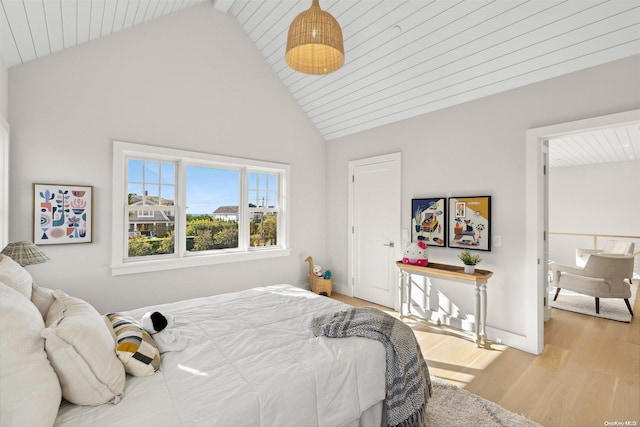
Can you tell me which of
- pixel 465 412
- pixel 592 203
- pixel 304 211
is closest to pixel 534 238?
pixel 465 412

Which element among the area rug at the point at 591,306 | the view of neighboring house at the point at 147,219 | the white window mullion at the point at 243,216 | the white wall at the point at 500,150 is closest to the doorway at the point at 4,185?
the view of neighboring house at the point at 147,219

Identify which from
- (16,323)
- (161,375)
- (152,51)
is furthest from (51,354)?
(152,51)

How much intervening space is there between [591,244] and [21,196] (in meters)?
9.97

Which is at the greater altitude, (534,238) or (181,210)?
(181,210)

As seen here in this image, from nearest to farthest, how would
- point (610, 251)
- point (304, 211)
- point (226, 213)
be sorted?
point (226, 213) → point (304, 211) → point (610, 251)

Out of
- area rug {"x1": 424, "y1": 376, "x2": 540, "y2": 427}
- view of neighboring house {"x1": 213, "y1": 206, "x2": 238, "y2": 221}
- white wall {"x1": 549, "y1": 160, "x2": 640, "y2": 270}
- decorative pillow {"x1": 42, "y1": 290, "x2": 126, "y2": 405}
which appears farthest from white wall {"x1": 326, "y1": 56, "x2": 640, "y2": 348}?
white wall {"x1": 549, "y1": 160, "x2": 640, "y2": 270}

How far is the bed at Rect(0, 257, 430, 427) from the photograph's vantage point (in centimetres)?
105

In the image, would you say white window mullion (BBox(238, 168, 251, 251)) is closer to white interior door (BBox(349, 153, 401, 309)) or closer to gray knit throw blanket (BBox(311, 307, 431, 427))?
white interior door (BBox(349, 153, 401, 309))

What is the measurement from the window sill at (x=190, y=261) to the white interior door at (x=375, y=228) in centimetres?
112

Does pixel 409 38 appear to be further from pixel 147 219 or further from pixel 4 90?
pixel 4 90

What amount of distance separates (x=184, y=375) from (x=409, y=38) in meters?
3.30

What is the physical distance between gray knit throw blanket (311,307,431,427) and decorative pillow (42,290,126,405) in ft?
3.42

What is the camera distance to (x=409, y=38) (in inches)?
118

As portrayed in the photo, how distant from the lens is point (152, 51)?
11.0ft
